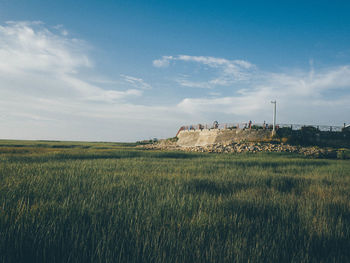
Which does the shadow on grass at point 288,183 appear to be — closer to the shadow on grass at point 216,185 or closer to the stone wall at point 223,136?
the shadow on grass at point 216,185

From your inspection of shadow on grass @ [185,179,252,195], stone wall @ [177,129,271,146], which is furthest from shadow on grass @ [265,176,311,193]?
stone wall @ [177,129,271,146]

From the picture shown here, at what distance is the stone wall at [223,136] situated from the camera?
35.0 metres

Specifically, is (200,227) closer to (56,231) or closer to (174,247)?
(174,247)

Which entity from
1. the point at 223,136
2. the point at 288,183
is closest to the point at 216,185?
the point at 288,183

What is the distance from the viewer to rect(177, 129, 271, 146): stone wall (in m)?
35.0

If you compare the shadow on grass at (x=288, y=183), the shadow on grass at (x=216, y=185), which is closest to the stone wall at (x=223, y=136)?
the shadow on grass at (x=288, y=183)

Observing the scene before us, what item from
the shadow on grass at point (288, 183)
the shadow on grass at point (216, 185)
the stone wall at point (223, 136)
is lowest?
the shadow on grass at point (288, 183)

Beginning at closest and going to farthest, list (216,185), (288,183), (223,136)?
(216,185) → (288,183) → (223,136)

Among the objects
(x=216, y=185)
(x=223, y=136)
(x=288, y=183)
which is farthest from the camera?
(x=223, y=136)

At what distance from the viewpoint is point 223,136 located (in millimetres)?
39438

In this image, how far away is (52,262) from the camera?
1.71 metres

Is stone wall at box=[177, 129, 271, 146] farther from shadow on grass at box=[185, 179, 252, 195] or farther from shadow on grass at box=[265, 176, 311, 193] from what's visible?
shadow on grass at box=[185, 179, 252, 195]

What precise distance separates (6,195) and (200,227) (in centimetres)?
310

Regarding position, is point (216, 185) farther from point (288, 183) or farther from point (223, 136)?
point (223, 136)
